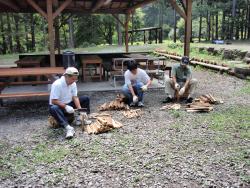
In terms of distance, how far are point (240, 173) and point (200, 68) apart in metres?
9.55

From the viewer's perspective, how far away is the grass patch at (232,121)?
17.4 feet

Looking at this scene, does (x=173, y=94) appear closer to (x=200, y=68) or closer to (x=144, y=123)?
(x=144, y=123)

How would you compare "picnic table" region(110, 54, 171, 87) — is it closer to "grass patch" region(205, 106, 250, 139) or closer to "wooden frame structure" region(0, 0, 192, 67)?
"wooden frame structure" region(0, 0, 192, 67)

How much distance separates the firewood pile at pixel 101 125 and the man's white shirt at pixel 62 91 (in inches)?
24.2

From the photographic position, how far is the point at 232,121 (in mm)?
5816

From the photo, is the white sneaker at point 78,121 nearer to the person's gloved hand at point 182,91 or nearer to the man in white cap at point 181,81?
the man in white cap at point 181,81

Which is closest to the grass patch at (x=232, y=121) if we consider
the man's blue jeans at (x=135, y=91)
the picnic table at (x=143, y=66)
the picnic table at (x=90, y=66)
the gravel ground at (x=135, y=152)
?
the gravel ground at (x=135, y=152)

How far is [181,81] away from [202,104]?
891mm

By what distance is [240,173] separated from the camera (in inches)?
149

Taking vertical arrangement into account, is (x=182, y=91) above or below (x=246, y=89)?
above

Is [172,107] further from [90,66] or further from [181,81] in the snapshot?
[90,66]

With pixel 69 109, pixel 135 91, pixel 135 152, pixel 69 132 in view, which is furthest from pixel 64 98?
pixel 135 91

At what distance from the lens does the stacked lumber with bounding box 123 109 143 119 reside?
6.27 meters

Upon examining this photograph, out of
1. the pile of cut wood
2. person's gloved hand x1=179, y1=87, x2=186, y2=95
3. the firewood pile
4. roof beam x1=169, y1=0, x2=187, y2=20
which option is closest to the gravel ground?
the firewood pile
